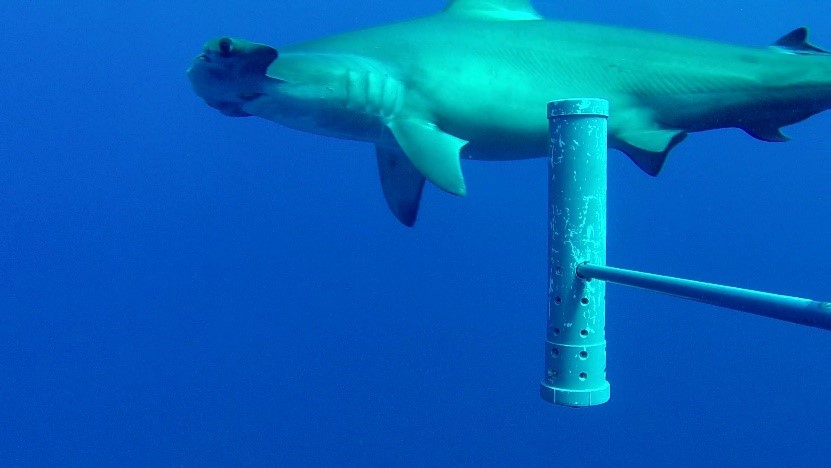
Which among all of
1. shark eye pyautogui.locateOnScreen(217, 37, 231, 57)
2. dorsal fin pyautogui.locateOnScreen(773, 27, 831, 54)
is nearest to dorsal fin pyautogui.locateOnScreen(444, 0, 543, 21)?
dorsal fin pyautogui.locateOnScreen(773, 27, 831, 54)

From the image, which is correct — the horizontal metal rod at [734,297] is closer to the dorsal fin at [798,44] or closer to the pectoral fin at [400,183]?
the pectoral fin at [400,183]

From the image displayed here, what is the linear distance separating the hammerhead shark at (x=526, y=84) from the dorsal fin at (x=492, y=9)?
0.03 meters

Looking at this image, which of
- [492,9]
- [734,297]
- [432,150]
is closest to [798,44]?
[492,9]

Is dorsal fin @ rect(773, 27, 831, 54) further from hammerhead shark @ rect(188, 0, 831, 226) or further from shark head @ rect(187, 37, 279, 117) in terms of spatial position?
shark head @ rect(187, 37, 279, 117)

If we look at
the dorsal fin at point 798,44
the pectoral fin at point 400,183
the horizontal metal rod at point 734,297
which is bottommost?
the horizontal metal rod at point 734,297

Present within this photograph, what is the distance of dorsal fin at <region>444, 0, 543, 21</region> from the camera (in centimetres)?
434

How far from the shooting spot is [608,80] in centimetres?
407

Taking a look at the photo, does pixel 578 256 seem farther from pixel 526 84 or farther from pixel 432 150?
pixel 526 84

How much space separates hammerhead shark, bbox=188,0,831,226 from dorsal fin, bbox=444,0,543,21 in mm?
27

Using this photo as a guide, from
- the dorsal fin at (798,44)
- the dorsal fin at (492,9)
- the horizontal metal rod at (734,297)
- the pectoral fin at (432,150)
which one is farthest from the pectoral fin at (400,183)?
the horizontal metal rod at (734,297)

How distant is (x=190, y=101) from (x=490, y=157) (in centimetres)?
1240

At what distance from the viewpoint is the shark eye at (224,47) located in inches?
123

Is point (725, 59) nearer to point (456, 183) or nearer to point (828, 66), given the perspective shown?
point (828, 66)

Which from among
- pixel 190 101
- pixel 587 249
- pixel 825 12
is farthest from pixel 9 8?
pixel 825 12
